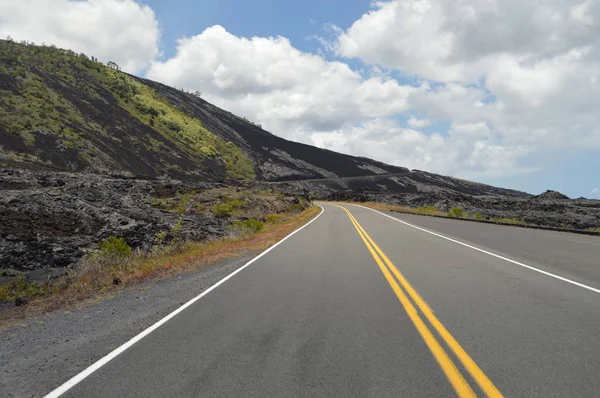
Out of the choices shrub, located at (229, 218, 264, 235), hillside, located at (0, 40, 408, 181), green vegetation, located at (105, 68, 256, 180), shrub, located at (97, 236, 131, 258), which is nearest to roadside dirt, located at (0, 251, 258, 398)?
shrub, located at (97, 236, 131, 258)

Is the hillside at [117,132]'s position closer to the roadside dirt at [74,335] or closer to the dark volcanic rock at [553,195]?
the roadside dirt at [74,335]

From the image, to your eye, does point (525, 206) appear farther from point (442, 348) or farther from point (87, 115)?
point (87, 115)

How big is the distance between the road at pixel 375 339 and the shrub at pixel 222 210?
23.5 m

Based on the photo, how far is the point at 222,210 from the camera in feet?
107

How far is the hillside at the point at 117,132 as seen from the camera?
48.7 metres

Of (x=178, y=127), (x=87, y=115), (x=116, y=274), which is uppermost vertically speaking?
(x=178, y=127)

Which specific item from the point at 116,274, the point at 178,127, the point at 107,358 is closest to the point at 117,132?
the point at 178,127

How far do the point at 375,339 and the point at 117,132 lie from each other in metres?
72.6

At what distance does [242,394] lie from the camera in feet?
11.3

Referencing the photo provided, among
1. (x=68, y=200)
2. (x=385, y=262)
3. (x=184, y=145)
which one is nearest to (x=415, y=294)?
(x=385, y=262)

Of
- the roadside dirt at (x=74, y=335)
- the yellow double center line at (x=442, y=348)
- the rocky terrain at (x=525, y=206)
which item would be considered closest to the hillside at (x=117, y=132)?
the rocky terrain at (x=525, y=206)

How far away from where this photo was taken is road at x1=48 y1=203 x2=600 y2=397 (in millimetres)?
3566

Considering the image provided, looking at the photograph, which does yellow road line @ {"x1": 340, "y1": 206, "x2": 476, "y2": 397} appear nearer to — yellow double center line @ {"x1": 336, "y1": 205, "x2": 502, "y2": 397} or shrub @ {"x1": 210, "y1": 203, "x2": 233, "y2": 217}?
yellow double center line @ {"x1": 336, "y1": 205, "x2": 502, "y2": 397}

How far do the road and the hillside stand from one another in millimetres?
39486
